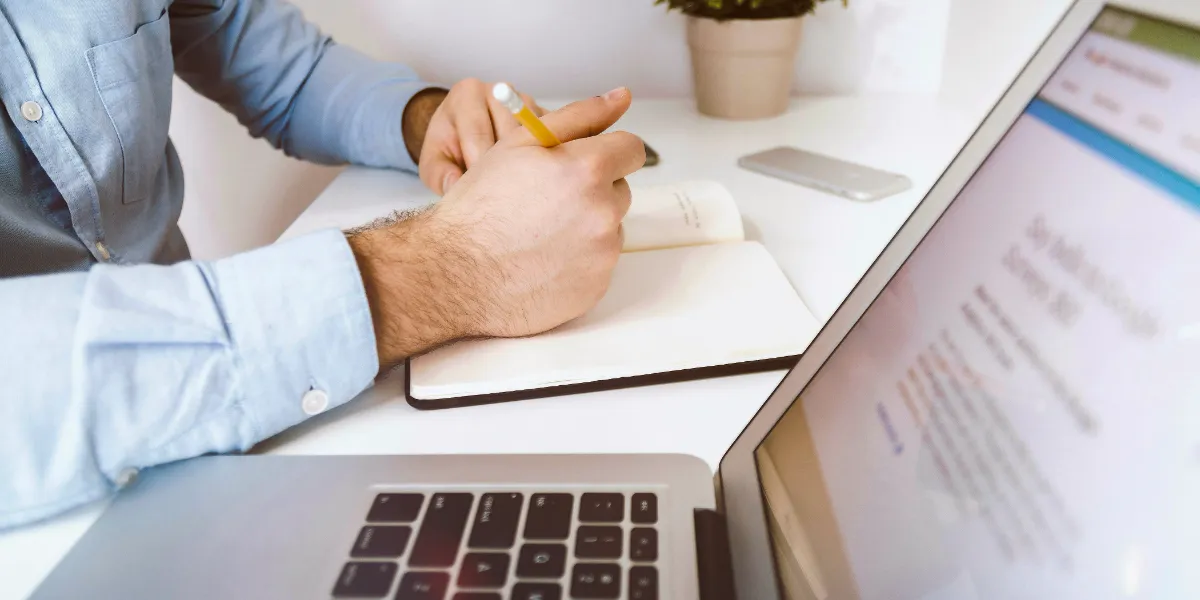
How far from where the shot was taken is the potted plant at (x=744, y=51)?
2.93ft

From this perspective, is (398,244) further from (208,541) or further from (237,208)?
(237,208)

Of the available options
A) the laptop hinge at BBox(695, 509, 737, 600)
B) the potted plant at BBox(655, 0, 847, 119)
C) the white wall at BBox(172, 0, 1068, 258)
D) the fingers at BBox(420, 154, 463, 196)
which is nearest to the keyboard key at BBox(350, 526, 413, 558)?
the laptop hinge at BBox(695, 509, 737, 600)

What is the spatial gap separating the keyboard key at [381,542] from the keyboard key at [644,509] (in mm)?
90

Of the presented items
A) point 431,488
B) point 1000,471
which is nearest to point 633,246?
point 431,488

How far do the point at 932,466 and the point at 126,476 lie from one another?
0.36 metres

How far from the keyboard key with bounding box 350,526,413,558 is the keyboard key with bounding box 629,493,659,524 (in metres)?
0.09

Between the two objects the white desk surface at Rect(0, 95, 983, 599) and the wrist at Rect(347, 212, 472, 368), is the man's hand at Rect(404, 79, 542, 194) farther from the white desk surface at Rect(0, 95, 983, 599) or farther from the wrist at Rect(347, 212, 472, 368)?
Result: the wrist at Rect(347, 212, 472, 368)

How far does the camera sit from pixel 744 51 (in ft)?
2.99

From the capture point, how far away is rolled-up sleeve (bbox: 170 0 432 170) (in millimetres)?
812

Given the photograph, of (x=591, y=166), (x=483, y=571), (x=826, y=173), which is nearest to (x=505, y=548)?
(x=483, y=571)

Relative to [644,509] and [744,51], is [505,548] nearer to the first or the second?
[644,509]

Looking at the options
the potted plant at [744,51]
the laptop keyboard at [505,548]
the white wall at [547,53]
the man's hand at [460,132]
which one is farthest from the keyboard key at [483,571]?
the white wall at [547,53]

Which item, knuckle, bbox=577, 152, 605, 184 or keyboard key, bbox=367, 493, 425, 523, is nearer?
keyboard key, bbox=367, 493, 425, 523

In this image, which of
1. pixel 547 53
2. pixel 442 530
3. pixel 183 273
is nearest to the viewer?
pixel 442 530
